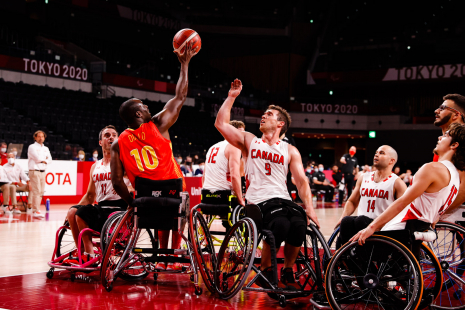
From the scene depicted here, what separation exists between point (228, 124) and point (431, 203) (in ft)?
5.77

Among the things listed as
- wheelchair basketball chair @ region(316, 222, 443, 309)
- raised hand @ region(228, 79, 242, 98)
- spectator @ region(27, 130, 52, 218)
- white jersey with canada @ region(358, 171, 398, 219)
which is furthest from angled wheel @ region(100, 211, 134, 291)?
spectator @ region(27, 130, 52, 218)

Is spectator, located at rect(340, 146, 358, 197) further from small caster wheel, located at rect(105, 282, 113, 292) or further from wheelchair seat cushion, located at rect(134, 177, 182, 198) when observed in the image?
small caster wheel, located at rect(105, 282, 113, 292)

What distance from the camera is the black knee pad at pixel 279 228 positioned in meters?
3.99

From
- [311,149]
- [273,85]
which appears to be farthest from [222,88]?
[311,149]

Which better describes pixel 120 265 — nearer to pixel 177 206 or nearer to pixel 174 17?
pixel 177 206

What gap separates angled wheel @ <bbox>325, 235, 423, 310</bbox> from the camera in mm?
3395

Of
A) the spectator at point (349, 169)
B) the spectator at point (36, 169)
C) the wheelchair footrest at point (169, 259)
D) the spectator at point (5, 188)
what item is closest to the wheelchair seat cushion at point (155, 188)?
the wheelchair footrest at point (169, 259)

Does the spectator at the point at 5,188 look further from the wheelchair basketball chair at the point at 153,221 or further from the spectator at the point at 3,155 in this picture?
the wheelchair basketball chair at the point at 153,221

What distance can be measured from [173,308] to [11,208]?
365 inches

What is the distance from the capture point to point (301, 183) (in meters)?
4.28

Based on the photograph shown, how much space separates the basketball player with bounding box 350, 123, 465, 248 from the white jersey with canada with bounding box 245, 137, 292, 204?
1.00 m

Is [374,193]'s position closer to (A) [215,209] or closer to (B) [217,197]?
(A) [215,209]

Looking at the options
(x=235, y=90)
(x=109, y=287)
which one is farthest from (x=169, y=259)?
(x=235, y=90)

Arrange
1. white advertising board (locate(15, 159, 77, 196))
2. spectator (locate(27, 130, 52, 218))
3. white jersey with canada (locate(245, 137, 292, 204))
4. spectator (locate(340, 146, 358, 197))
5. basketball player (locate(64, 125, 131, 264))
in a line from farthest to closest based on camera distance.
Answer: spectator (locate(340, 146, 358, 197))
white advertising board (locate(15, 159, 77, 196))
spectator (locate(27, 130, 52, 218))
basketball player (locate(64, 125, 131, 264))
white jersey with canada (locate(245, 137, 292, 204))
